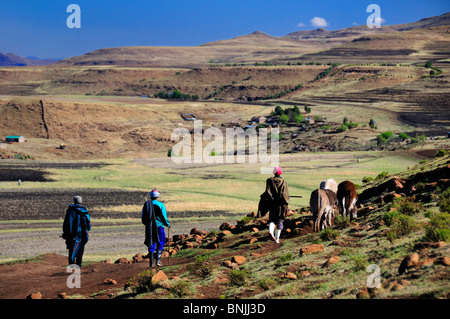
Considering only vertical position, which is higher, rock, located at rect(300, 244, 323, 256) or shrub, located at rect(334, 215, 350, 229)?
shrub, located at rect(334, 215, 350, 229)

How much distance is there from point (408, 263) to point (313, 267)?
219 cm

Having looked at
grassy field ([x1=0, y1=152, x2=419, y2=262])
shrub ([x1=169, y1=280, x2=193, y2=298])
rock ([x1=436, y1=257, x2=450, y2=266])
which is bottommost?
grassy field ([x1=0, y1=152, x2=419, y2=262])

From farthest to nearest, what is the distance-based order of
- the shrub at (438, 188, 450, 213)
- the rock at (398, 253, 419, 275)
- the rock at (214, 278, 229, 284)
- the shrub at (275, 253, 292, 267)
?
the shrub at (438, 188, 450, 213)
the shrub at (275, 253, 292, 267)
the rock at (214, 278, 229, 284)
the rock at (398, 253, 419, 275)

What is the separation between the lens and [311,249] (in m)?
11.0

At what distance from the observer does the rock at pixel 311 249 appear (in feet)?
36.0

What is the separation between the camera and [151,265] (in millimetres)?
11984

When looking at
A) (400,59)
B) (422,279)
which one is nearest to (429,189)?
(422,279)

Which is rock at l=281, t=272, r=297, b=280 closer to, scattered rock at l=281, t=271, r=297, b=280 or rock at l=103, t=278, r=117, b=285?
scattered rock at l=281, t=271, r=297, b=280

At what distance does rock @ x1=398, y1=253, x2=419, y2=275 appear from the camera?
26.3 feet

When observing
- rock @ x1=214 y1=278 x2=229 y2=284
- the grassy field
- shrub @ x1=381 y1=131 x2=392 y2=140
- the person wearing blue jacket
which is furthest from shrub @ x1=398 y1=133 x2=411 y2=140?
rock @ x1=214 y1=278 x2=229 y2=284

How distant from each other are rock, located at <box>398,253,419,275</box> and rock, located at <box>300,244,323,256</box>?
2.95 m

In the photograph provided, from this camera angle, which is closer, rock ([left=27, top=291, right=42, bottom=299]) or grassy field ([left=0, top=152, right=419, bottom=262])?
rock ([left=27, top=291, right=42, bottom=299])

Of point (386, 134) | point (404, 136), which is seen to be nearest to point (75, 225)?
point (386, 134)
